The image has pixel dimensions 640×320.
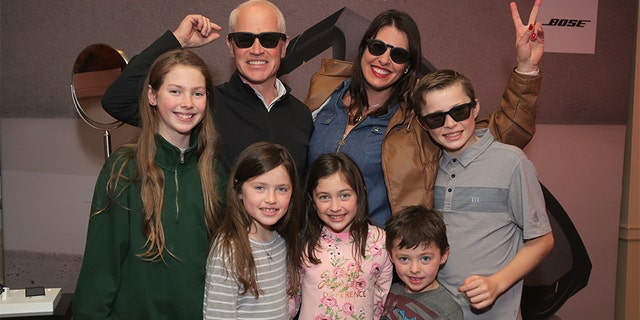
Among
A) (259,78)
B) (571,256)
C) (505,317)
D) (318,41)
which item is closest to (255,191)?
(259,78)

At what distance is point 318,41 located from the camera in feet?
11.9

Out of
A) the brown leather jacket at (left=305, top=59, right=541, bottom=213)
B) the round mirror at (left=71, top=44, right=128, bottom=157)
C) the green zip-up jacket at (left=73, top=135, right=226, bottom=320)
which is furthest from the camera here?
the round mirror at (left=71, top=44, right=128, bottom=157)

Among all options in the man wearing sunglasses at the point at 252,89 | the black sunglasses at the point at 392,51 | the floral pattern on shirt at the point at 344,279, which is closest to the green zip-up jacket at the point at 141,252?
the man wearing sunglasses at the point at 252,89

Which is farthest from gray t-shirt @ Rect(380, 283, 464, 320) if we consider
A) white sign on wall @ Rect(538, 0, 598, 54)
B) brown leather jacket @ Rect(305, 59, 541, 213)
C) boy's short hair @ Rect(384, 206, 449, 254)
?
white sign on wall @ Rect(538, 0, 598, 54)

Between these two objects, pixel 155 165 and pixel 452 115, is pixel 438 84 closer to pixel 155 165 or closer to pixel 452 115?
pixel 452 115

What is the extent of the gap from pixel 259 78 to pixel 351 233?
0.79 m

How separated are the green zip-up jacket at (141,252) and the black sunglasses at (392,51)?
37.1 inches

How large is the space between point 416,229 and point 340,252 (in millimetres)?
318

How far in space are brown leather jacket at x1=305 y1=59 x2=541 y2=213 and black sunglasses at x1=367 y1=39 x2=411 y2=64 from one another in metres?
0.26

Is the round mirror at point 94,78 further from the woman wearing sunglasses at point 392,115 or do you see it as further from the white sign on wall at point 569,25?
the white sign on wall at point 569,25

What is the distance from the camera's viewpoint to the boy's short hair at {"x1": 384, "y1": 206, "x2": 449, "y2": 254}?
93.7 inches

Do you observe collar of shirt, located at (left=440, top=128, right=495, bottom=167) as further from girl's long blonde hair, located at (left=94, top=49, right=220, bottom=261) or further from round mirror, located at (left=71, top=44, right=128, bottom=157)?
round mirror, located at (left=71, top=44, right=128, bottom=157)

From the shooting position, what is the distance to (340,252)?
2.41 meters

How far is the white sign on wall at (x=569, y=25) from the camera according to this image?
153 inches
